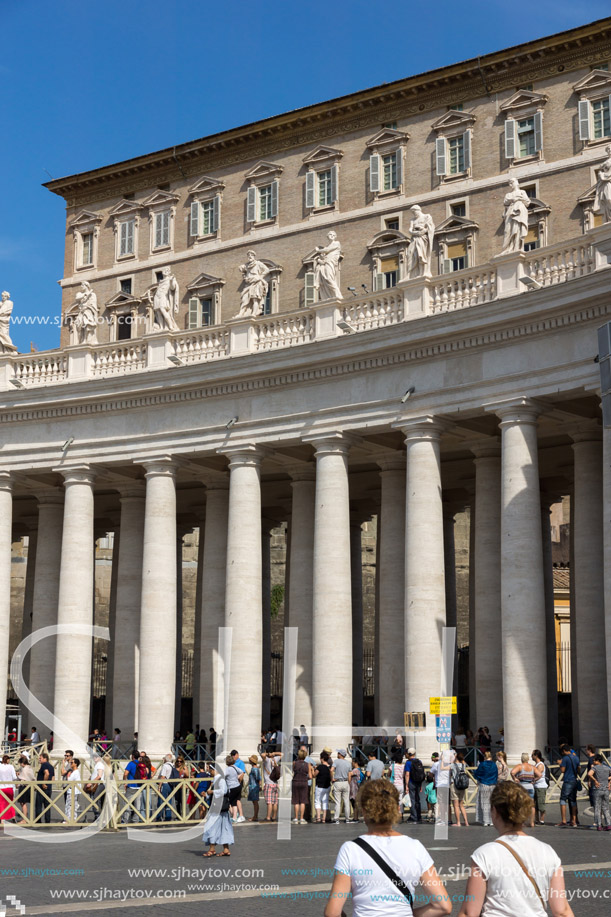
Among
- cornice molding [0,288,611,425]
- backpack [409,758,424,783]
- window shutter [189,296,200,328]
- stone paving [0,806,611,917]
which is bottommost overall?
stone paving [0,806,611,917]

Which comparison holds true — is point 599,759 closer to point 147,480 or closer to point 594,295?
point 594,295

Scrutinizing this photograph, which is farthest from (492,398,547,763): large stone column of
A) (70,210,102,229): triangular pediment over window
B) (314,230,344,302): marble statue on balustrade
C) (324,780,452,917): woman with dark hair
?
(70,210,102,229): triangular pediment over window

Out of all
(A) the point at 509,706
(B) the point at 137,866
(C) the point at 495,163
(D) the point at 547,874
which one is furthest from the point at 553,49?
(D) the point at 547,874

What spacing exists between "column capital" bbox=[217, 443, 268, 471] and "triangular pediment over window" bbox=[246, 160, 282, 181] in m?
20.6

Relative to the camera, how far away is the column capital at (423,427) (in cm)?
3906

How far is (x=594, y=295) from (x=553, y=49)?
68.9 ft

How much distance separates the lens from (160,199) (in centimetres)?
6331

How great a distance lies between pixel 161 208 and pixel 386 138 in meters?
13.1

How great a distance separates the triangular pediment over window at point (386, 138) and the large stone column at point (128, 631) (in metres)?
19.1

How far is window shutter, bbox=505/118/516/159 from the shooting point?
5266 cm

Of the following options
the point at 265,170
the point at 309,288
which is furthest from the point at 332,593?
the point at 265,170

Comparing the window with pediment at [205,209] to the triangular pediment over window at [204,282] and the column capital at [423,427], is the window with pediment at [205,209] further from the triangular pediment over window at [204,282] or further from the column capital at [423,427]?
the column capital at [423,427]

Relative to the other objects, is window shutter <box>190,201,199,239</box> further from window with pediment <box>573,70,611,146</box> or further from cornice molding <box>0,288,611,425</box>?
window with pediment <box>573,70,611,146</box>

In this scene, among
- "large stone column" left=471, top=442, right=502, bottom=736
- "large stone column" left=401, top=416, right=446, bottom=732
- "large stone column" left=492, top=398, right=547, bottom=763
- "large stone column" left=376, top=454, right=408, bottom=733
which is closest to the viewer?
"large stone column" left=492, top=398, right=547, bottom=763
